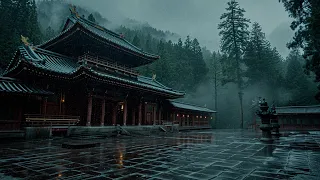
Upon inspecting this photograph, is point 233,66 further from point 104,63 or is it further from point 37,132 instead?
point 37,132

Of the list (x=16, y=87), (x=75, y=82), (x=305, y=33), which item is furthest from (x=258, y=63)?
(x=16, y=87)

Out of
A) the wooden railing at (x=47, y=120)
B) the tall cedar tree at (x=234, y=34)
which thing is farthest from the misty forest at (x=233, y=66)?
the wooden railing at (x=47, y=120)

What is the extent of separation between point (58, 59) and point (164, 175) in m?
15.5

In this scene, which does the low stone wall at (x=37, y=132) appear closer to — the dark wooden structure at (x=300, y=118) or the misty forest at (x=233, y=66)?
the misty forest at (x=233, y=66)

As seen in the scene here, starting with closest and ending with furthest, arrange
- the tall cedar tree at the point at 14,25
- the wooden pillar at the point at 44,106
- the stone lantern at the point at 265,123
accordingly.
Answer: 1. the stone lantern at the point at 265,123
2. the wooden pillar at the point at 44,106
3. the tall cedar tree at the point at 14,25

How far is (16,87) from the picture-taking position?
452 inches

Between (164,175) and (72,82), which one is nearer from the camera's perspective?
(164,175)

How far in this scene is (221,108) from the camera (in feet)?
187

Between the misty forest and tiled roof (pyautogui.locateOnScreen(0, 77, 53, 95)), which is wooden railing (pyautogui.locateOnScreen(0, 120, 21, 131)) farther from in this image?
the misty forest

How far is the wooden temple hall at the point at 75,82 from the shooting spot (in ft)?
39.5

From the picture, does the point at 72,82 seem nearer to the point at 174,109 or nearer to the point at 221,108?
the point at 174,109

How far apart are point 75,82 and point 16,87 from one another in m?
3.91

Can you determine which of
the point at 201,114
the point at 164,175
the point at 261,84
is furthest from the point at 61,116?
the point at 261,84

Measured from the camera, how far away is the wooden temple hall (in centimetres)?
1205
